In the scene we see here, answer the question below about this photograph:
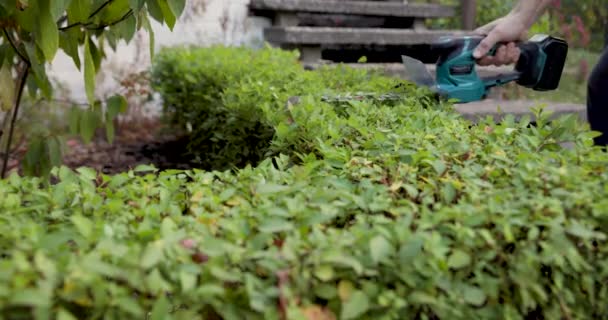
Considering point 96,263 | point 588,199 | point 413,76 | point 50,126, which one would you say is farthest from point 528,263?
point 50,126

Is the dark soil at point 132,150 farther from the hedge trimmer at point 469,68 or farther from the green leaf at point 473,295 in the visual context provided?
the green leaf at point 473,295

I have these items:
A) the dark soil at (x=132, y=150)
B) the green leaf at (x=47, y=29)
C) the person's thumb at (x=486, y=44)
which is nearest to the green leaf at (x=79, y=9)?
the green leaf at (x=47, y=29)

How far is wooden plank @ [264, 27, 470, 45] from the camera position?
551cm

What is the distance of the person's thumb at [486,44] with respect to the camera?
9.32 feet

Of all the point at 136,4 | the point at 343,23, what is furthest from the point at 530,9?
the point at 343,23

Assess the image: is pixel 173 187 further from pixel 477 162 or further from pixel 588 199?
pixel 588 199

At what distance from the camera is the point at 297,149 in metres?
2.21

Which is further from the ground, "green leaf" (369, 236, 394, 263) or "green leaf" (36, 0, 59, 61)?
"green leaf" (36, 0, 59, 61)

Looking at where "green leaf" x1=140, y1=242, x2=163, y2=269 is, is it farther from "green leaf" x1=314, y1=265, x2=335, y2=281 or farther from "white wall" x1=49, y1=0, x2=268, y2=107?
"white wall" x1=49, y1=0, x2=268, y2=107

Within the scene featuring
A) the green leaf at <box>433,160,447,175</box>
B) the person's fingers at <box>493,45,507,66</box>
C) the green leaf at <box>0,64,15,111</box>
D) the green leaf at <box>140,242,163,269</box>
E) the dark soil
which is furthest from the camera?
the dark soil

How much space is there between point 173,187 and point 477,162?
733 millimetres

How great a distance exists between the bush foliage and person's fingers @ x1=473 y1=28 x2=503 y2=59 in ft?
3.66

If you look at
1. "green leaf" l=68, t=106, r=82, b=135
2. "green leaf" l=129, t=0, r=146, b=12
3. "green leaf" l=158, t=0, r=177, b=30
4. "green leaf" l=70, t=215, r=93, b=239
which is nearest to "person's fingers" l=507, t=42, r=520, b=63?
"green leaf" l=158, t=0, r=177, b=30

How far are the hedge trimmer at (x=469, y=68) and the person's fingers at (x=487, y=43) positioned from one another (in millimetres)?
26
